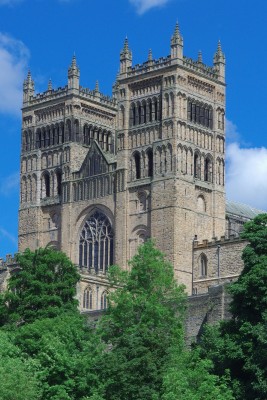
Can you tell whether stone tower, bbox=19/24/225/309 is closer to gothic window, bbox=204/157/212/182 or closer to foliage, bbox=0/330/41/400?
gothic window, bbox=204/157/212/182

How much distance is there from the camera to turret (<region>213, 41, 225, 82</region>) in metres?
128

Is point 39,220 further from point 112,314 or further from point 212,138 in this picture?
point 112,314

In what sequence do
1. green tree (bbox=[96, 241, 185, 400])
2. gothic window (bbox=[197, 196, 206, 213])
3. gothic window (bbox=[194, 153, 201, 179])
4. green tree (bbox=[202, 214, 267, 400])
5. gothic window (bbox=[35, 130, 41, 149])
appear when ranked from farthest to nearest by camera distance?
1. gothic window (bbox=[35, 130, 41, 149])
2. gothic window (bbox=[194, 153, 201, 179])
3. gothic window (bbox=[197, 196, 206, 213])
4. green tree (bbox=[96, 241, 185, 400])
5. green tree (bbox=[202, 214, 267, 400])

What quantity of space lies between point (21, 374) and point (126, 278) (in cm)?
1895

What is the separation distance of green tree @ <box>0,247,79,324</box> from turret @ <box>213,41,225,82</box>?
3632cm

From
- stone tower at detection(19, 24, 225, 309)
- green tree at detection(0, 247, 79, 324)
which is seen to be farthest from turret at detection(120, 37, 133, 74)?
green tree at detection(0, 247, 79, 324)

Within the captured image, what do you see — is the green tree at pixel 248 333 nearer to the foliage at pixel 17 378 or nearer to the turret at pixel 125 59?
the foliage at pixel 17 378

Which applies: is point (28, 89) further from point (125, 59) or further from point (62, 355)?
point (62, 355)

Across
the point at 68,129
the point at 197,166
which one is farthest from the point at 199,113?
the point at 68,129

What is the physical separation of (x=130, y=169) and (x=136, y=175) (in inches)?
34.6

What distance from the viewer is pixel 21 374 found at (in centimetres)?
7206

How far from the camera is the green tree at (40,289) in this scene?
9250cm

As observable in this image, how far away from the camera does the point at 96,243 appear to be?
12712 centimetres

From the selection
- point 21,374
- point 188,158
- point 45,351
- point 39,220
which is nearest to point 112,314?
point 45,351
